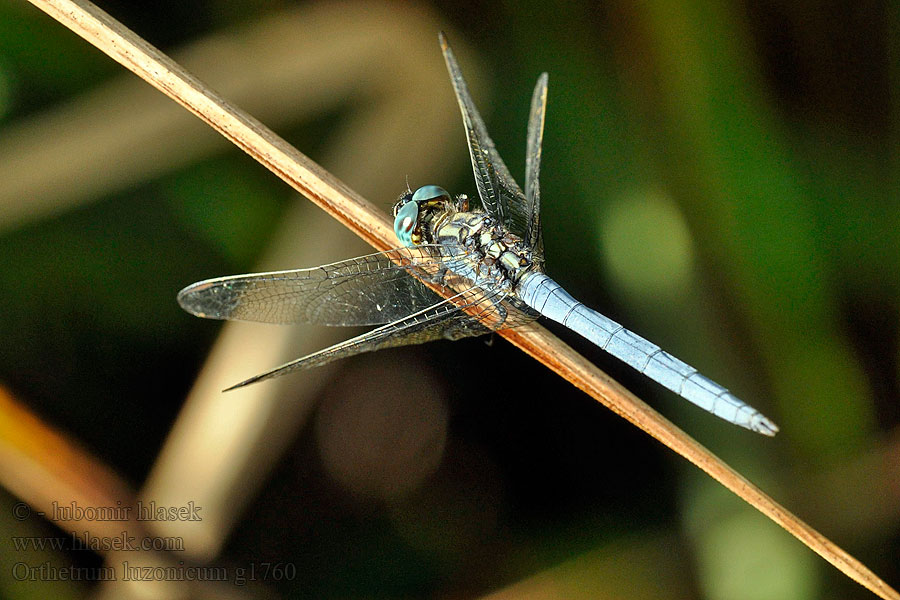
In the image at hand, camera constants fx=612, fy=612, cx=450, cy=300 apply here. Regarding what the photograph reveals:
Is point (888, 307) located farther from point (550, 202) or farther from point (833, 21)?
point (550, 202)

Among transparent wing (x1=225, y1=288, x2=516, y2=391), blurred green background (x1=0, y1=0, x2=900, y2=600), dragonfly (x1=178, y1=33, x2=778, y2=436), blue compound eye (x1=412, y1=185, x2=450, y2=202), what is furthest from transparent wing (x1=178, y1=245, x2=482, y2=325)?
blurred green background (x1=0, y1=0, x2=900, y2=600)

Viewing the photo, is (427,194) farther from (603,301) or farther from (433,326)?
A: (603,301)

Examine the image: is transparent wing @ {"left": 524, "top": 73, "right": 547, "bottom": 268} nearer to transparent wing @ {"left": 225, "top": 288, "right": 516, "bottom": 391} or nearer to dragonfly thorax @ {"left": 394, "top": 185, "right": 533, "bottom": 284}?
dragonfly thorax @ {"left": 394, "top": 185, "right": 533, "bottom": 284}

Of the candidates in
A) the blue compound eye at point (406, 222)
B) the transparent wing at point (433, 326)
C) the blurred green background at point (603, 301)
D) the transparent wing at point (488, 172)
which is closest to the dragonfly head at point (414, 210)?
the blue compound eye at point (406, 222)

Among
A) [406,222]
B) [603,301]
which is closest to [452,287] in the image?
[406,222]

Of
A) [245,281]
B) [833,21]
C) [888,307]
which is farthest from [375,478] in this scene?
[833,21]
